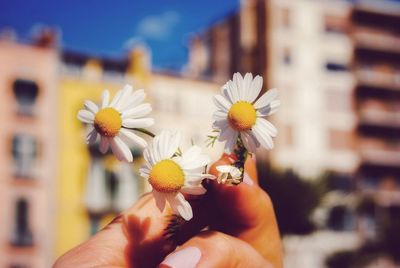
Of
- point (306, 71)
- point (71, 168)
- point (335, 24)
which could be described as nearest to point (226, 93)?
point (71, 168)

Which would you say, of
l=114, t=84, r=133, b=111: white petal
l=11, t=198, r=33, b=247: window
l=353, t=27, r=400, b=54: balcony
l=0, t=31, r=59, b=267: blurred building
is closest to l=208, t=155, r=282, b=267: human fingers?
l=114, t=84, r=133, b=111: white petal

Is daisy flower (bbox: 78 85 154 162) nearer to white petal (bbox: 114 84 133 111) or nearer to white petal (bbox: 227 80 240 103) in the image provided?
white petal (bbox: 114 84 133 111)

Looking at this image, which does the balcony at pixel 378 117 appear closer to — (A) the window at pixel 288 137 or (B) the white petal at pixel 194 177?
(A) the window at pixel 288 137

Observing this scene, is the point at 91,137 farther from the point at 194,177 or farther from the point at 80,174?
the point at 80,174

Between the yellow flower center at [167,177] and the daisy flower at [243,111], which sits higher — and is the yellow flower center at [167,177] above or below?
below

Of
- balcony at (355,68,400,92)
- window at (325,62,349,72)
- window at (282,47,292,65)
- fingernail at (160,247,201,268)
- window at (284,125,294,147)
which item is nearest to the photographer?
fingernail at (160,247,201,268)

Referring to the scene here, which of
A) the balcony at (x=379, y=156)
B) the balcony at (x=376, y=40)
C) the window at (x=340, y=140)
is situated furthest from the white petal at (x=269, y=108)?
the balcony at (x=376, y=40)
